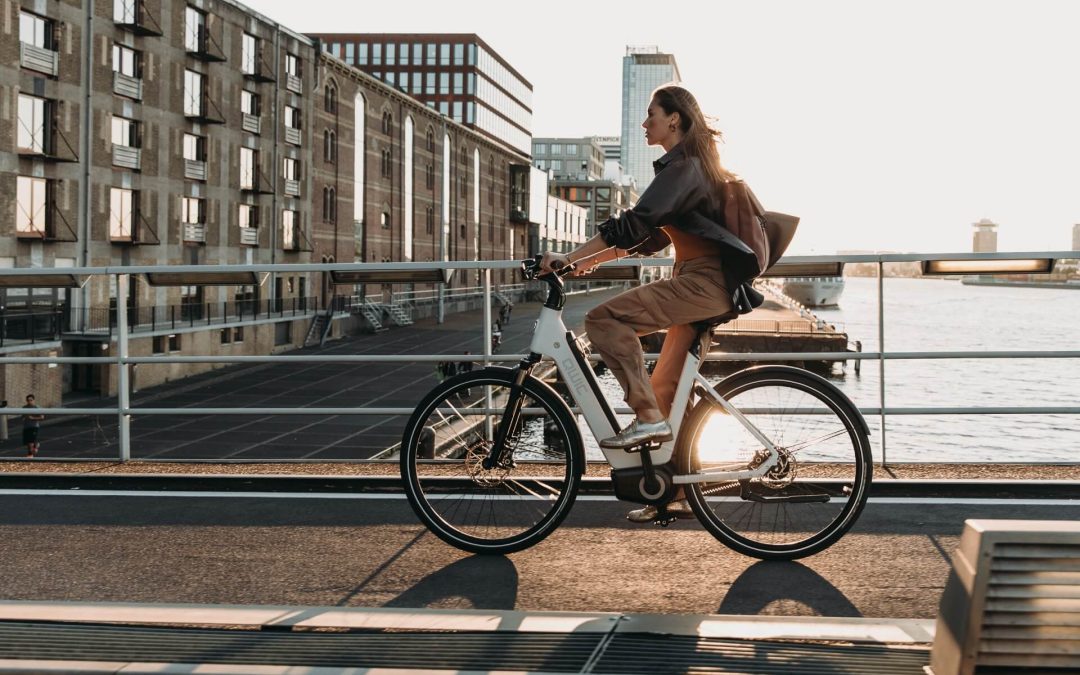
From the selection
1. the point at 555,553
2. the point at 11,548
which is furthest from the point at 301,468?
the point at 555,553

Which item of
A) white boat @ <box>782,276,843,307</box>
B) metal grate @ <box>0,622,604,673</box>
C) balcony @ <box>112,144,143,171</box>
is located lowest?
metal grate @ <box>0,622,604,673</box>

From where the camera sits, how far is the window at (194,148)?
157 feet

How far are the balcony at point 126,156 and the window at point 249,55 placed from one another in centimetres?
1029

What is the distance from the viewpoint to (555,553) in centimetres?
429

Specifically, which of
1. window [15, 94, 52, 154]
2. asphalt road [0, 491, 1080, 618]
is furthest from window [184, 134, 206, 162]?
asphalt road [0, 491, 1080, 618]

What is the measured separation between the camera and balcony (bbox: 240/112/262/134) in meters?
52.1

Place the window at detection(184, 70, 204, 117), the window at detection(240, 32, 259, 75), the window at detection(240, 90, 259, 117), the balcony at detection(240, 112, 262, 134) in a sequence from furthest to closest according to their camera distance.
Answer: the window at detection(240, 90, 259, 117) < the balcony at detection(240, 112, 262, 134) < the window at detection(240, 32, 259, 75) < the window at detection(184, 70, 204, 117)

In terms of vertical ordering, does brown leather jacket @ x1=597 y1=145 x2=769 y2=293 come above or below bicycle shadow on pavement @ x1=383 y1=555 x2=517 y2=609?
above

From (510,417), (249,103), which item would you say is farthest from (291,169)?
(510,417)

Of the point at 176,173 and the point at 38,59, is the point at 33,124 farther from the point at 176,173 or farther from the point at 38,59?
the point at 176,173

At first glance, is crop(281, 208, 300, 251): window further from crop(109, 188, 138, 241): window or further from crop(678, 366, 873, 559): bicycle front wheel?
crop(678, 366, 873, 559): bicycle front wheel

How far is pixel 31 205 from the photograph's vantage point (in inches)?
1470

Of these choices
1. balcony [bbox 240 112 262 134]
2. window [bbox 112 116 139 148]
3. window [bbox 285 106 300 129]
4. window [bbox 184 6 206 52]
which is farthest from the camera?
window [bbox 285 106 300 129]

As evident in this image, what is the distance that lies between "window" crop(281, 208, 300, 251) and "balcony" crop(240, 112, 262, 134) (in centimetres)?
502
